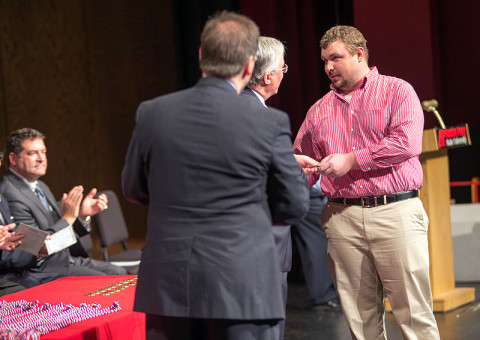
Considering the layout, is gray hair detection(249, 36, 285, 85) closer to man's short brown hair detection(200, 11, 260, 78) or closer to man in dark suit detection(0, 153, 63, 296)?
man's short brown hair detection(200, 11, 260, 78)

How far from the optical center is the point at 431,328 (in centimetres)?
272

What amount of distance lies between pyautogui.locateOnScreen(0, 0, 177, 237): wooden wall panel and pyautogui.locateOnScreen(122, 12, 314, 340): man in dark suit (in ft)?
14.4

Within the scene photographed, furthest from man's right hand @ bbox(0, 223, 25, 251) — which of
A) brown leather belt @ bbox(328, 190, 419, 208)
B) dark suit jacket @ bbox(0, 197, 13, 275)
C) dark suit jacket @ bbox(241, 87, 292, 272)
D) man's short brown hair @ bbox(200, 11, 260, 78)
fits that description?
man's short brown hair @ bbox(200, 11, 260, 78)

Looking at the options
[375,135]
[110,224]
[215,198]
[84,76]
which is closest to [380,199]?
[375,135]

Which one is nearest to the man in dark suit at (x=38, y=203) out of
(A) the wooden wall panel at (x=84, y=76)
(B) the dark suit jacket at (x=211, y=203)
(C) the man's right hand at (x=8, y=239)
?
(C) the man's right hand at (x=8, y=239)

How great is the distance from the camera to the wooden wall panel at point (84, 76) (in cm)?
593

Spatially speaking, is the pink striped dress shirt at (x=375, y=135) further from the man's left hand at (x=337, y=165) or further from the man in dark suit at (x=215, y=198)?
the man in dark suit at (x=215, y=198)

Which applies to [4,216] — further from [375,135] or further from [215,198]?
[215,198]

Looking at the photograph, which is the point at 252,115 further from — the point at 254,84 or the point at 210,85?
the point at 254,84

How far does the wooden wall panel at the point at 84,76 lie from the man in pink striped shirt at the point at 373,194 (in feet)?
12.7

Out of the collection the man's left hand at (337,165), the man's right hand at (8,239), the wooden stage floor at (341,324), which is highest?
the man's left hand at (337,165)

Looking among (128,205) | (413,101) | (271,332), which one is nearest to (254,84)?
(413,101)

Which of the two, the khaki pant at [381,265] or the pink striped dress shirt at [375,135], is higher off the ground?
the pink striped dress shirt at [375,135]

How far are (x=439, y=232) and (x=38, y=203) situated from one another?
2.58 meters
